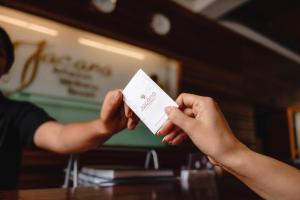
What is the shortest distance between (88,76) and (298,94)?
16.1ft

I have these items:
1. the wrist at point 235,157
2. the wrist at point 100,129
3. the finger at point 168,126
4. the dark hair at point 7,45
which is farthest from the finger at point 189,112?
the dark hair at point 7,45

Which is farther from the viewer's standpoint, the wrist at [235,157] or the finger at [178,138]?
the finger at [178,138]

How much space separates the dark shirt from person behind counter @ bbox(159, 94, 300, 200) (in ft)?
3.34

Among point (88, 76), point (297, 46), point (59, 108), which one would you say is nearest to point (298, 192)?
point (59, 108)

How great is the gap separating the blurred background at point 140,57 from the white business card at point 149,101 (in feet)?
6.26

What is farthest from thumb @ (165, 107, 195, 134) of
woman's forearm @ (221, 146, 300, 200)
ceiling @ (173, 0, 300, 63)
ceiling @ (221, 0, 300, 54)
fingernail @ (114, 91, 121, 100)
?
ceiling @ (221, 0, 300, 54)

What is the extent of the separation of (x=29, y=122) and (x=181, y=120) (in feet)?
3.48

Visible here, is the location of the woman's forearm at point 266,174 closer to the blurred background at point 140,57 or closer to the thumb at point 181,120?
A: the thumb at point 181,120

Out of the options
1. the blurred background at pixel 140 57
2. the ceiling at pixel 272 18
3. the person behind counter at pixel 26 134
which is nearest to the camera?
the person behind counter at pixel 26 134

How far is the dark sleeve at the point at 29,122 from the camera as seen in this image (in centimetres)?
143

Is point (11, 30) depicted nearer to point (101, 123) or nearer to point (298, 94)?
point (101, 123)

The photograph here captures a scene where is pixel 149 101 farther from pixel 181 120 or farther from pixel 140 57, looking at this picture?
pixel 140 57

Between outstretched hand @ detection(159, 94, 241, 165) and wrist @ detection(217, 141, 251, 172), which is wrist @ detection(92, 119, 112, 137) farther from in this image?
wrist @ detection(217, 141, 251, 172)

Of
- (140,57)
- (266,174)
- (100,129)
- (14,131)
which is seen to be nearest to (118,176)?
(100,129)
